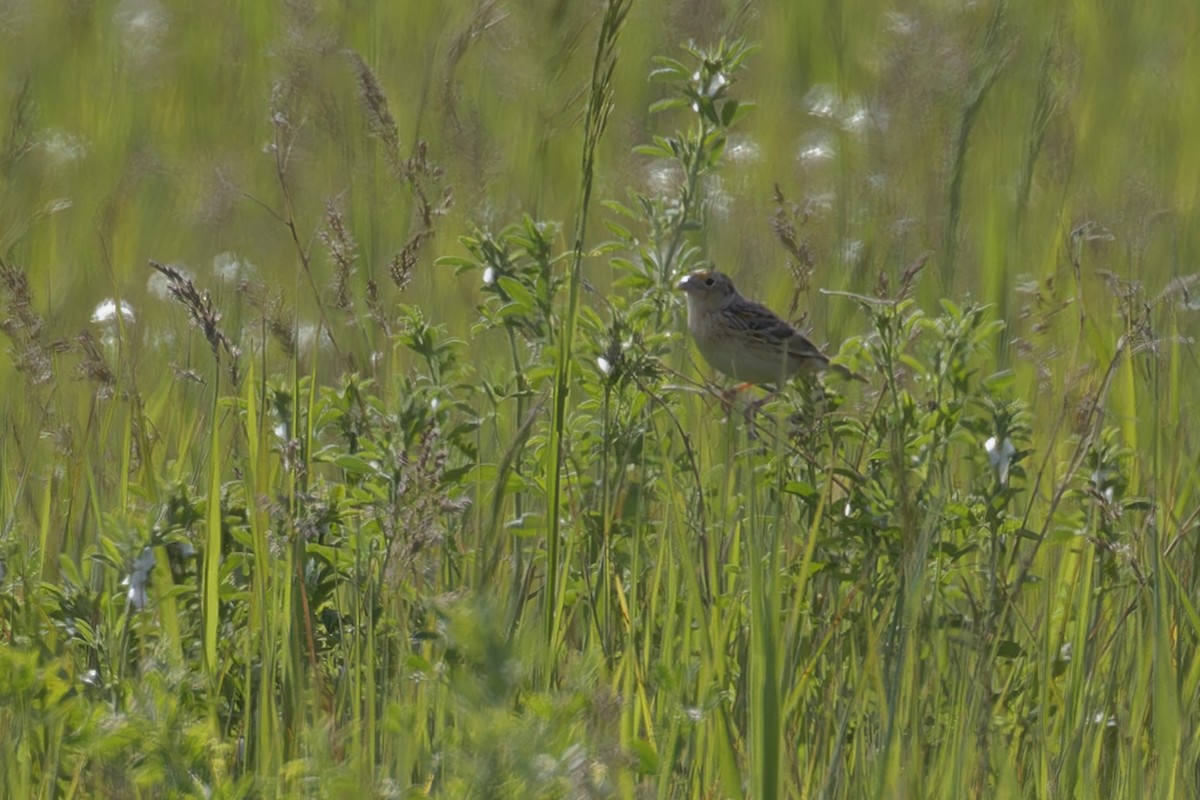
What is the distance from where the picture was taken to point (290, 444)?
256cm

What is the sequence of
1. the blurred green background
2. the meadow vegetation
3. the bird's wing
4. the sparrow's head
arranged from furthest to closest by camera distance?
the sparrow's head, the blurred green background, the bird's wing, the meadow vegetation

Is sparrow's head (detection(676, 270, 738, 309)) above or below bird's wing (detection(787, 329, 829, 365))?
above

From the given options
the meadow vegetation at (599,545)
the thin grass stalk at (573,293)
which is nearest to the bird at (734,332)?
the meadow vegetation at (599,545)

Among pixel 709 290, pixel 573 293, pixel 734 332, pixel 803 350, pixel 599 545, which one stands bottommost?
pixel 599 545

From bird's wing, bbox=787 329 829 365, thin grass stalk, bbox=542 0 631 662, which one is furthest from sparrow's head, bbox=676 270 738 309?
thin grass stalk, bbox=542 0 631 662

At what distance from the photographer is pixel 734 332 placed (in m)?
5.18

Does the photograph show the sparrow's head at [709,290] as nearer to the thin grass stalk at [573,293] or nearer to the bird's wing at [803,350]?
the bird's wing at [803,350]

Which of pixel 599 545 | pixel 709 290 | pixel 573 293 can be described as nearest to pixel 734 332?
pixel 709 290

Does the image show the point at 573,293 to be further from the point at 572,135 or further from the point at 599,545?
the point at 572,135

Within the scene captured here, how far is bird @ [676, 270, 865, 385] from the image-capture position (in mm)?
4938

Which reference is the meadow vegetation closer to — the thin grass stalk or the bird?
the thin grass stalk

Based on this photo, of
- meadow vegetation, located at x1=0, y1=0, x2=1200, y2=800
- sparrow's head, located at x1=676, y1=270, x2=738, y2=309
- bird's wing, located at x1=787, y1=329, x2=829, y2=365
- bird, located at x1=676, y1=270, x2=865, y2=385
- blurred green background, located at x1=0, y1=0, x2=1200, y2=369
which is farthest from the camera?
sparrow's head, located at x1=676, y1=270, x2=738, y2=309

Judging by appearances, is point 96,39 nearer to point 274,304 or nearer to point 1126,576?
point 274,304

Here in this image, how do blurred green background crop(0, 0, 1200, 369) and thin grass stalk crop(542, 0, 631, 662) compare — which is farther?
blurred green background crop(0, 0, 1200, 369)
